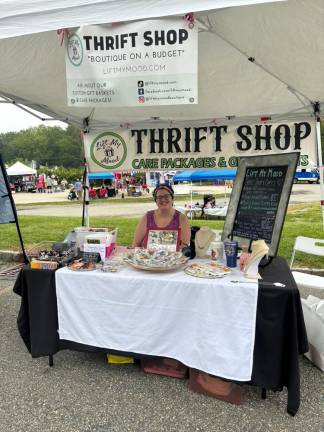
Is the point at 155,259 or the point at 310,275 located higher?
the point at 155,259

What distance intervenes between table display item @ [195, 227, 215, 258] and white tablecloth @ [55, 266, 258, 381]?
464 mm

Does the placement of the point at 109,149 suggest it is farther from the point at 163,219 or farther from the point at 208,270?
the point at 208,270

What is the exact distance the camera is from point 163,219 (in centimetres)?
330

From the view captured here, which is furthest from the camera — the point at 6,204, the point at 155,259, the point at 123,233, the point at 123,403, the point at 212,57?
the point at 123,233

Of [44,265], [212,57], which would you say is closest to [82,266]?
[44,265]

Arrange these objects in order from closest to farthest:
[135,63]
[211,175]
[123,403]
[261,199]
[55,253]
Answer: [135,63], [123,403], [55,253], [261,199], [211,175]

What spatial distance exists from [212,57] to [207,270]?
7.28 ft

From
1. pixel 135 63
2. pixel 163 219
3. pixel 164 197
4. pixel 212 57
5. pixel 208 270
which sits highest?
pixel 212 57

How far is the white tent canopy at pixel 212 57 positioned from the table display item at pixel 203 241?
155cm

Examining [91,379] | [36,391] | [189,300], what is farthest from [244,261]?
[36,391]

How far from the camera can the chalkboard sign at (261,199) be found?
111 inches

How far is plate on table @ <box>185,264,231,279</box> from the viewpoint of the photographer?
88.0 inches

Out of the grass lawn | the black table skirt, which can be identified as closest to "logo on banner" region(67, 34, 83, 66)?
the black table skirt

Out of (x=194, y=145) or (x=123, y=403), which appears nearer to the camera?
(x=123, y=403)
